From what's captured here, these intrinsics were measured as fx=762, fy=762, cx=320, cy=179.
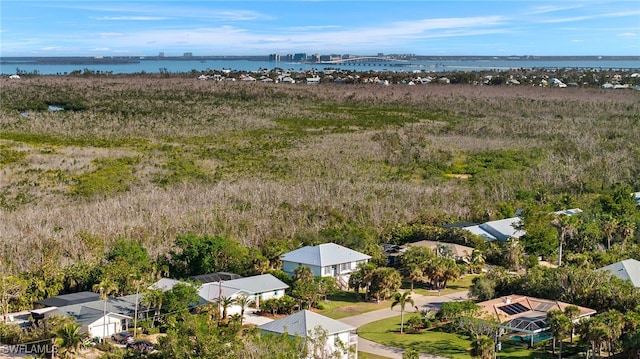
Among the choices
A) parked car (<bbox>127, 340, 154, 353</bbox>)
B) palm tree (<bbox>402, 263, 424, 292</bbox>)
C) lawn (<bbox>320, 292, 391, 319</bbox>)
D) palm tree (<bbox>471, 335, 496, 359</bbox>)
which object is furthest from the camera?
palm tree (<bbox>402, 263, 424, 292</bbox>)

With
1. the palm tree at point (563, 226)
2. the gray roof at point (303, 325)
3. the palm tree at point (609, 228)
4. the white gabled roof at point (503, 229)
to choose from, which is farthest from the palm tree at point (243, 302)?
the palm tree at point (609, 228)

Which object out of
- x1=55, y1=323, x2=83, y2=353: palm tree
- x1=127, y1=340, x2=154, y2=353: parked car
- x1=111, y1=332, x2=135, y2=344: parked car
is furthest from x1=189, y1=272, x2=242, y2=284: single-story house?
x1=55, y1=323, x2=83, y2=353: palm tree

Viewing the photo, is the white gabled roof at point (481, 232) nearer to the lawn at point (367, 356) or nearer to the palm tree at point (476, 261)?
the palm tree at point (476, 261)

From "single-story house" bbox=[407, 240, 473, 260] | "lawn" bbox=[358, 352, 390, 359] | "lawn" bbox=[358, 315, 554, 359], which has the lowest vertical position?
"lawn" bbox=[358, 315, 554, 359]

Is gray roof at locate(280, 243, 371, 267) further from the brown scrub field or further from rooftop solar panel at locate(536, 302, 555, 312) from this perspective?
rooftop solar panel at locate(536, 302, 555, 312)

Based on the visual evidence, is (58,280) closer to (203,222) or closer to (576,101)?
(203,222)

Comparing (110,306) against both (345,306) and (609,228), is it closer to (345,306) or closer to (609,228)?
(345,306)

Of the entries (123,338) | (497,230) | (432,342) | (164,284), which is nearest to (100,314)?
(123,338)
